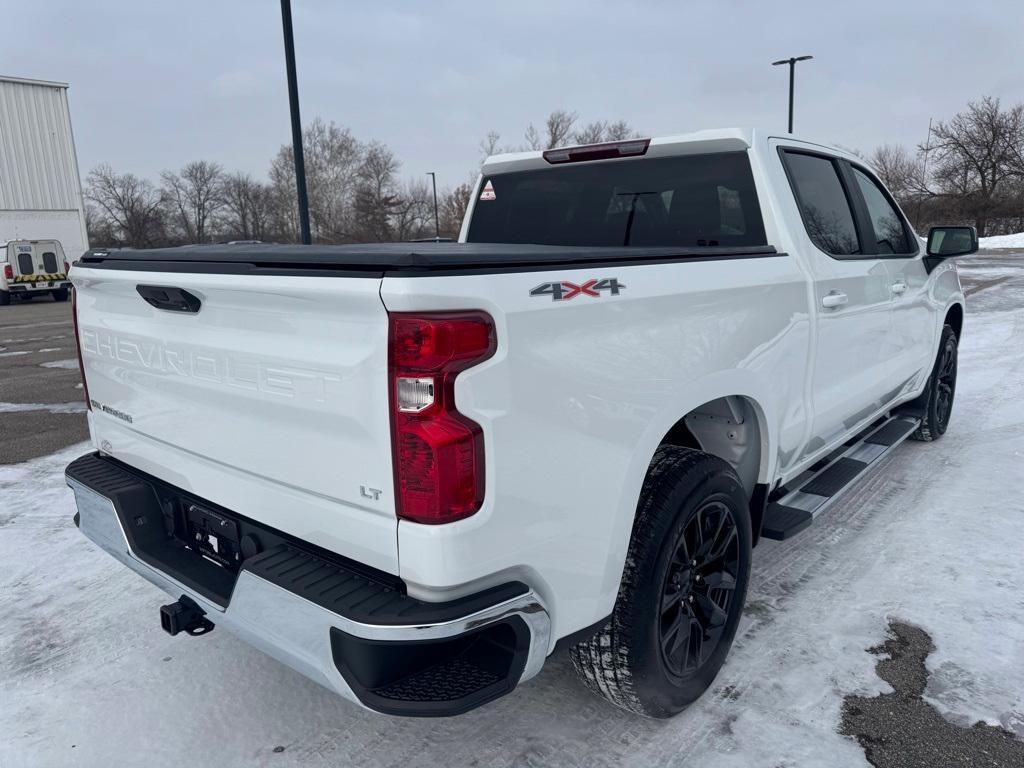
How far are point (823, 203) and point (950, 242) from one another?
1.53 m

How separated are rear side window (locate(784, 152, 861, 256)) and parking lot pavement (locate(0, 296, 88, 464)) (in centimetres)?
554

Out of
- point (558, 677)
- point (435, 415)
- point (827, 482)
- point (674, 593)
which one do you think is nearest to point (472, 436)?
point (435, 415)

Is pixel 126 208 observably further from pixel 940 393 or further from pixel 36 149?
pixel 940 393

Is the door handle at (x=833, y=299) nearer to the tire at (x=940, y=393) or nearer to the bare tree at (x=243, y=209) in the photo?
the tire at (x=940, y=393)

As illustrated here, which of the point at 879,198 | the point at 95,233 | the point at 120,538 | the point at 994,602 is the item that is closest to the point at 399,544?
the point at 120,538

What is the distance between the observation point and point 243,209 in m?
71.9

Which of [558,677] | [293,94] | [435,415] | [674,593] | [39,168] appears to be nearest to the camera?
[435,415]

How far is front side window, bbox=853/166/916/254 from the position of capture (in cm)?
422

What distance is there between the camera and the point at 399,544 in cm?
181

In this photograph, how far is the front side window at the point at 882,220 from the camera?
422 centimetres

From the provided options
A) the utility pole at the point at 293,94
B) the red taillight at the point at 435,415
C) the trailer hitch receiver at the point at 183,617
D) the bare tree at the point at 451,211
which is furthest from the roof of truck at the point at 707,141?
the bare tree at the point at 451,211

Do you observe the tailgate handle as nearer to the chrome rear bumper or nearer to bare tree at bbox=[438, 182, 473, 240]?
the chrome rear bumper

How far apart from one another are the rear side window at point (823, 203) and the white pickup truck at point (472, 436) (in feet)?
0.18

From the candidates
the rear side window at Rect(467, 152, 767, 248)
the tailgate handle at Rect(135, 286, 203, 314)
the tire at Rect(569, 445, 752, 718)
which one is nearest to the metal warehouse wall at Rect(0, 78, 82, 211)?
the rear side window at Rect(467, 152, 767, 248)
